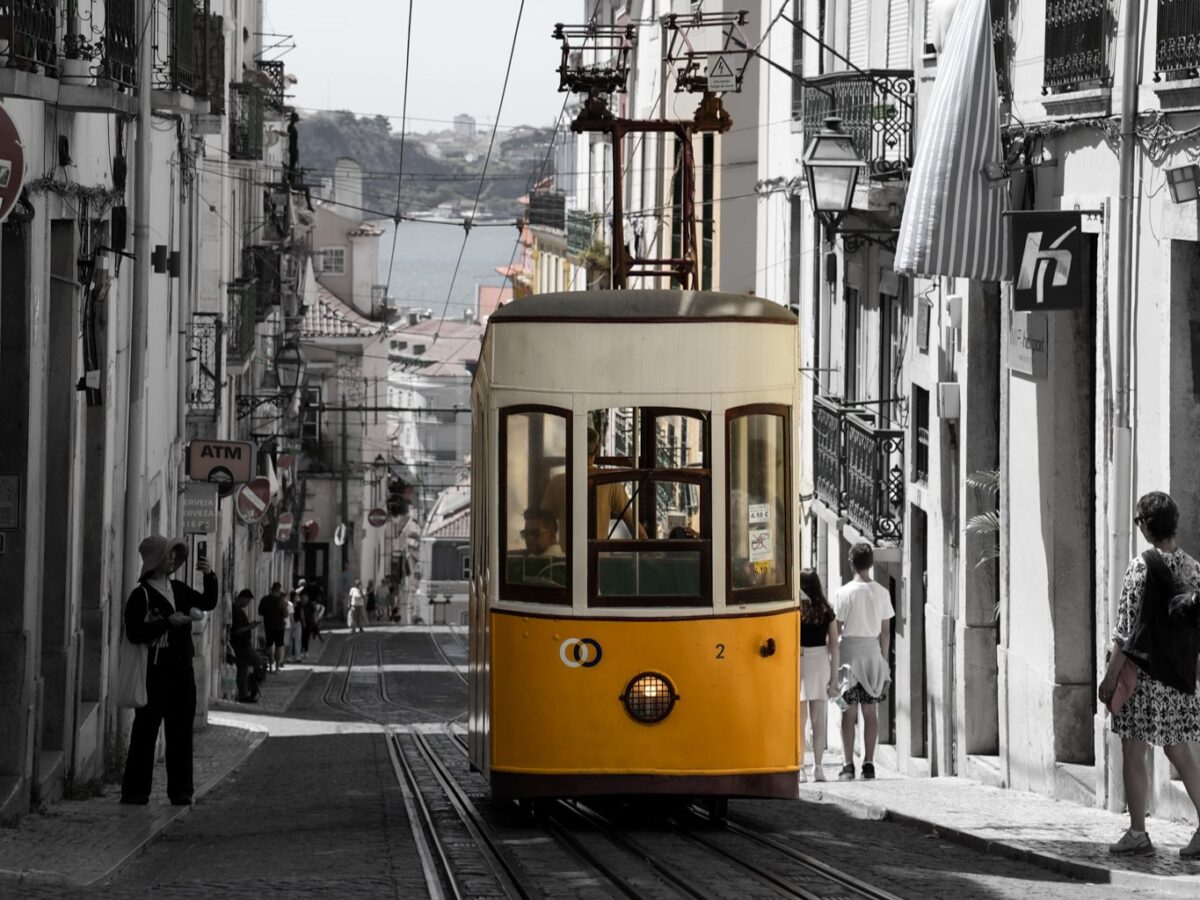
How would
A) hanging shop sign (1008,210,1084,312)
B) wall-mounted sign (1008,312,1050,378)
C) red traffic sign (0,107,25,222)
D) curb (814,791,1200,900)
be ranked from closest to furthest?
red traffic sign (0,107,25,222) → curb (814,791,1200,900) → hanging shop sign (1008,210,1084,312) → wall-mounted sign (1008,312,1050,378)

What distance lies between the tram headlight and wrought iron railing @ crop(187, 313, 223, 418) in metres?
20.8

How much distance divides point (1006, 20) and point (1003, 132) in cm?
107

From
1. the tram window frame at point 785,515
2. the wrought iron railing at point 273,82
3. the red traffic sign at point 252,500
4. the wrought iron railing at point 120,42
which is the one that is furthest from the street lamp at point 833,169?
the wrought iron railing at point 273,82

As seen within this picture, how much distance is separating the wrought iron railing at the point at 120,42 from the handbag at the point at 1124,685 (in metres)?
7.38

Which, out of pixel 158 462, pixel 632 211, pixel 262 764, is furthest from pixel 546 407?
pixel 632 211

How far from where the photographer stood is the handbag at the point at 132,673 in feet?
43.7

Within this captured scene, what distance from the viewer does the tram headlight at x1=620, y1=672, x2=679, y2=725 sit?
39.9 ft

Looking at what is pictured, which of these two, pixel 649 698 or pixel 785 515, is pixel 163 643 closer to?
pixel 649 698

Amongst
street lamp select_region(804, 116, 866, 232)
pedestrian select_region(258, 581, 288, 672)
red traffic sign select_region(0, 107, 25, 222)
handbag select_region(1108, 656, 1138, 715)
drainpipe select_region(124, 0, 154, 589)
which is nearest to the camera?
red traffic sign select_region(0, 107, 25, 222)

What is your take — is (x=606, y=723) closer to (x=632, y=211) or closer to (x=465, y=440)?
(x=632, y=211)

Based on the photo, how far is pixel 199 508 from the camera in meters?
24.8

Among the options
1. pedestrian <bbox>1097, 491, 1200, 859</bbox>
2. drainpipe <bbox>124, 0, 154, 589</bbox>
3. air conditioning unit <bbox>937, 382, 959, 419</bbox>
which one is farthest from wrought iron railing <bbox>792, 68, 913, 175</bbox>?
pedestrian <bbox>1097, 491, 1200, 859</bbox>

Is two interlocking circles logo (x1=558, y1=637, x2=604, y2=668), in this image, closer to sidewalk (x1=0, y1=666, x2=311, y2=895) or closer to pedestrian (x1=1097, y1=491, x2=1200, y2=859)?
sidewalk (x1=0, y1=666, x2=311, y2=895)

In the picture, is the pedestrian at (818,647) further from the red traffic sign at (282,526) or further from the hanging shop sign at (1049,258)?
the red traffic sign at (282,526)
